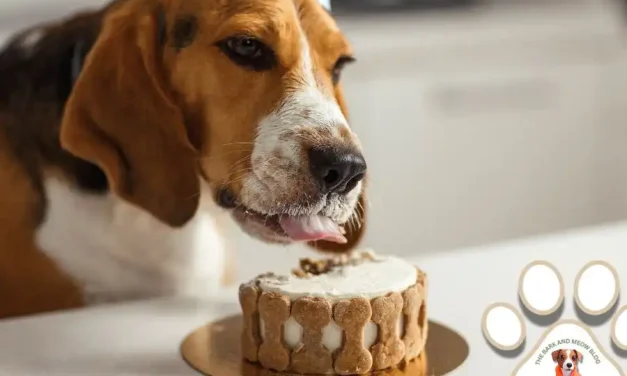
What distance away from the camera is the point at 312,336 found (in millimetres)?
861

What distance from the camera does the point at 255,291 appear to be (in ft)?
2.93

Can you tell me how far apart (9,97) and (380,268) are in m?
0.54

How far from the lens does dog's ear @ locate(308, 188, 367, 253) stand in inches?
42.2

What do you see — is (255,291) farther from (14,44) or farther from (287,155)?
(14,44)

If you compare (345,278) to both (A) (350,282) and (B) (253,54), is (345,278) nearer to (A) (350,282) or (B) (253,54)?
(A) (350,282)

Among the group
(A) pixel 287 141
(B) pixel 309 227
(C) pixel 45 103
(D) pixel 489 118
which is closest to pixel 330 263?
(B) pixel 309 227

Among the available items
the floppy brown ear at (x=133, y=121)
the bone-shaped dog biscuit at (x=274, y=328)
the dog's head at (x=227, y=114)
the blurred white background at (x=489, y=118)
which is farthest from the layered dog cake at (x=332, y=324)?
the blurred white background at (x=489, y=118)

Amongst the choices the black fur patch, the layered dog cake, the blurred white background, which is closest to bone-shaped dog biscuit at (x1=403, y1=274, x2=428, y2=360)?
the layered dog cake

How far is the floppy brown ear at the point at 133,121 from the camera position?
3.38 feet

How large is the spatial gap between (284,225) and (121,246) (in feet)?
0.93

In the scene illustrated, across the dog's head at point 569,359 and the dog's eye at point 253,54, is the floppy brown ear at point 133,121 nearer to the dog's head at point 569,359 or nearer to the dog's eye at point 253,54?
the dog's eye at point 253,54

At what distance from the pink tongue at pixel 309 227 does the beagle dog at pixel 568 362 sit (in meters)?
0.29

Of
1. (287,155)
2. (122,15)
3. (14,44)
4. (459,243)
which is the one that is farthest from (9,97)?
(459,243)

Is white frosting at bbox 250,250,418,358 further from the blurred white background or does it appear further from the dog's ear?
the blurred white background
